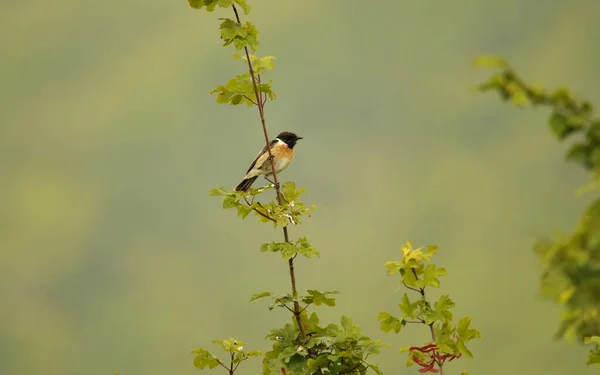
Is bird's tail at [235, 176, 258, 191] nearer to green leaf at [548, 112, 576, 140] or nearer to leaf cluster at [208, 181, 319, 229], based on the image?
leaf cluster at [208, 181, 319, 229]

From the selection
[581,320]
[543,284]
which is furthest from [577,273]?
[581,320]

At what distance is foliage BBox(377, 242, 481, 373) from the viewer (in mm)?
2156

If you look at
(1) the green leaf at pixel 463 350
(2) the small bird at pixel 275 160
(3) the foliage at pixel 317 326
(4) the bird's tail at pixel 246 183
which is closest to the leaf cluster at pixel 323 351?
(3) the foliage at pixel 317 326

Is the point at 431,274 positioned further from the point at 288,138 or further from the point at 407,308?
the point at 288,138

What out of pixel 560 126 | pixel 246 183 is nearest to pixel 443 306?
pixel 560 126

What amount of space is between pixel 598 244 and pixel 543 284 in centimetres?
12

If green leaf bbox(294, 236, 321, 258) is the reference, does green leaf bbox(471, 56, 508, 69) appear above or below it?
below

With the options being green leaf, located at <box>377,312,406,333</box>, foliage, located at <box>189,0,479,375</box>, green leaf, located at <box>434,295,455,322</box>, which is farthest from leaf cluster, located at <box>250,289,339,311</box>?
green leaf, located at <box>434,295,455,322</box>

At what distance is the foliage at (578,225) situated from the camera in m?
1.16

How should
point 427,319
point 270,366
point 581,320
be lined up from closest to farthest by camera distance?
1. point 581,320
2. point 427,319
3. point 270,366

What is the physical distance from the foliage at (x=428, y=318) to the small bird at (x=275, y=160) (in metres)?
3.00

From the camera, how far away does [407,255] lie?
7.48ft

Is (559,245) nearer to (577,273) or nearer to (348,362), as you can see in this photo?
(577,273)

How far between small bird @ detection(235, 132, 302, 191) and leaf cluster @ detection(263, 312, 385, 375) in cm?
287
